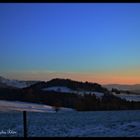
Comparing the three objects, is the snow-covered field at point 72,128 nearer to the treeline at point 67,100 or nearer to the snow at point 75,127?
the snow at point 75,127

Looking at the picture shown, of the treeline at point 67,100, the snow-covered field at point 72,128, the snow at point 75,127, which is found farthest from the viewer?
the treeline at point 67,100

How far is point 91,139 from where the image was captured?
4.13 meters

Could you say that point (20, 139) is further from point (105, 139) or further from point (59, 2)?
point (59, 2)

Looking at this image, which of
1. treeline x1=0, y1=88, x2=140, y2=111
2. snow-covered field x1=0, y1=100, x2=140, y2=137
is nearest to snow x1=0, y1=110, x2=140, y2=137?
snow-covered field x1=0, y1=100, x2=140, y2=137

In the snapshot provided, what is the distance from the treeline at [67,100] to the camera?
4019 centimetres

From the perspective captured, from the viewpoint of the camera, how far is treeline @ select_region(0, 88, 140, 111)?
4019 cm

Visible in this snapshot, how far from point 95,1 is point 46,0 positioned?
49cm

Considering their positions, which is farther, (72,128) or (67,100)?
(67,100)

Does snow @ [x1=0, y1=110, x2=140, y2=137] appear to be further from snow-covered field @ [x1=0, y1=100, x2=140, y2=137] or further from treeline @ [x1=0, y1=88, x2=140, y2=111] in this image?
treeline @ [x1=0, y1=88, x2=140, y2=111]

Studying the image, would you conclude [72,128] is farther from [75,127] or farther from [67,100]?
[67,100]

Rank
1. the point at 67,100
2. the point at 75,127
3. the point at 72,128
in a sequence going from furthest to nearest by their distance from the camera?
the point at 67,100 < the point at 75,127 < the point at 72,128

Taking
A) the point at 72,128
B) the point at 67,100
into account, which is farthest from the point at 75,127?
the point at 67,100

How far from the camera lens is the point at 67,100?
1795 inches

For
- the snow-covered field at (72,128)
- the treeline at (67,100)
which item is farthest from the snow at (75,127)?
the treeline at (67,100)
